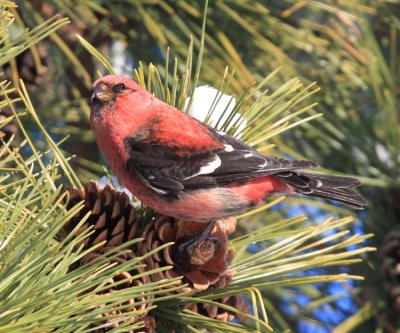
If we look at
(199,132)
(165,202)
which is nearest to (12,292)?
(165,202)

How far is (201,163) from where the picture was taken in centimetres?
173

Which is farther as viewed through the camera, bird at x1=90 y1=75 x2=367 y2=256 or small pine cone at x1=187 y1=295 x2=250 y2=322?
bird at x1=90 y1=75 x2=367 y2=256

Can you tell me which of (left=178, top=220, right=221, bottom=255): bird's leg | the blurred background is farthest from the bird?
the blurred background

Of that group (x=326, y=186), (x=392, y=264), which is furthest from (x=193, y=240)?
(x=392, y=264)

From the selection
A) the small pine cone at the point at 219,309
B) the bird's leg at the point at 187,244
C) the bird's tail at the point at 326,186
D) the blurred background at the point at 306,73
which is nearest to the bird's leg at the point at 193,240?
the bird's leg at the point at 187,244

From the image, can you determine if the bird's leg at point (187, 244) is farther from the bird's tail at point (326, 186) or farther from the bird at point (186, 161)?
the bird's tail at point (326, 186)

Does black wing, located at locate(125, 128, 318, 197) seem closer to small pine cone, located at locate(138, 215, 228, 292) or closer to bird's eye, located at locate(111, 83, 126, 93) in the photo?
bird's eye, located at locate(111, 83, 126, 93)

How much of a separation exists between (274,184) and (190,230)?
38 centimetres

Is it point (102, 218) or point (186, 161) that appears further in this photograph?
point (186, 161)

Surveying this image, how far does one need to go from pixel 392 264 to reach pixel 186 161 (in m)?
0.76

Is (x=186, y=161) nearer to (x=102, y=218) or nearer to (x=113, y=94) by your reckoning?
(x=113, y=94)

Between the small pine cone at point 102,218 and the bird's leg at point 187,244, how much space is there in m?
0.09

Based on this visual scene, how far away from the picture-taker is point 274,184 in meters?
1.84

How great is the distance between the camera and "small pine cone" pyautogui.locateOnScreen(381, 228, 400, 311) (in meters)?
2.15
